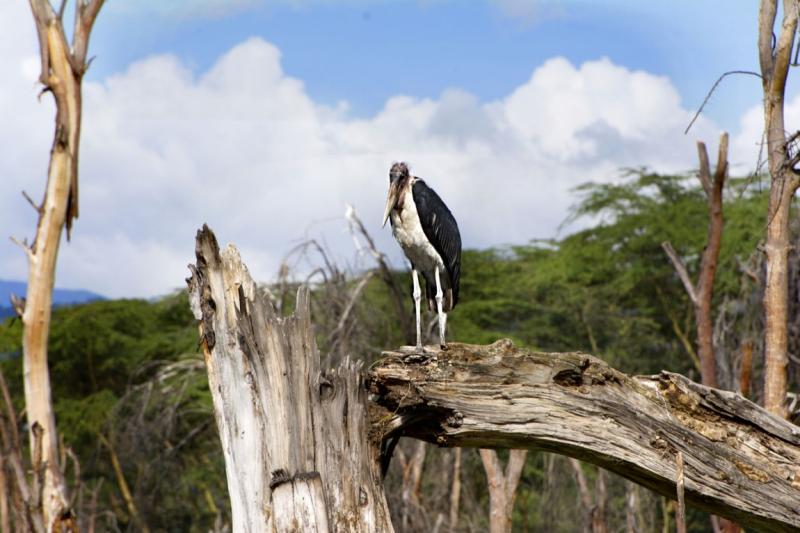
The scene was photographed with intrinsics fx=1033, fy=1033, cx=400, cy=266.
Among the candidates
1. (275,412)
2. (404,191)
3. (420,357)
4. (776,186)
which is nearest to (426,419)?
(420,357)

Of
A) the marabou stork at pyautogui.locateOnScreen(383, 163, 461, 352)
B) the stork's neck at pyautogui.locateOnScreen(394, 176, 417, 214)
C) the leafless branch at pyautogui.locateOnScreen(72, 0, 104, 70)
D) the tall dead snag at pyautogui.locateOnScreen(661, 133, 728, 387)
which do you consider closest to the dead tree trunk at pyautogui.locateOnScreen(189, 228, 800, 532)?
the marabou stork at pyautogui.locateOnScreen(383, 163, 461, 352)

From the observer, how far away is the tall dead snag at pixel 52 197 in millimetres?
7367

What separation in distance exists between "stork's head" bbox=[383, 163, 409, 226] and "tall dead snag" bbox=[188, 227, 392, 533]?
113cm

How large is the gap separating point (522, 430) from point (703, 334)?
2757 mm

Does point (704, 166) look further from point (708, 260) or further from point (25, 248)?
point (25, 248)

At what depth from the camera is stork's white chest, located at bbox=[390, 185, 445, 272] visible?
5.38m

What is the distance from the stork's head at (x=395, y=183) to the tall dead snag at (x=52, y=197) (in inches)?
127

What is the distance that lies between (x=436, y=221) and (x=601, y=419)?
4.64 ft

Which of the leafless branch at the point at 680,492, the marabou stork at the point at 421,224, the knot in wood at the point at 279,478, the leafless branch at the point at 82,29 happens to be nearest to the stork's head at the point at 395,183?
the marabou stork at the point at 421,224

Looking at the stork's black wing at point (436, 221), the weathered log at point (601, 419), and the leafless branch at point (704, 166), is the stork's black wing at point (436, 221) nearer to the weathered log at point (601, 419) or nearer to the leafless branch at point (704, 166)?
the weathered log at point (601, 419)

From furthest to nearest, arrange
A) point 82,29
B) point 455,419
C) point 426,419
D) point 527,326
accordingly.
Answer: point 527,326
point 82,29
point 426,419
point 455,419

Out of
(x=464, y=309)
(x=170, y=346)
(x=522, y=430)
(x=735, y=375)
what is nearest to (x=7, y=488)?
(x=522, y=430)

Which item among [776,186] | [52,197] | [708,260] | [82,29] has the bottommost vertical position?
[708,260]

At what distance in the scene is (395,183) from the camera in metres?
5.36
